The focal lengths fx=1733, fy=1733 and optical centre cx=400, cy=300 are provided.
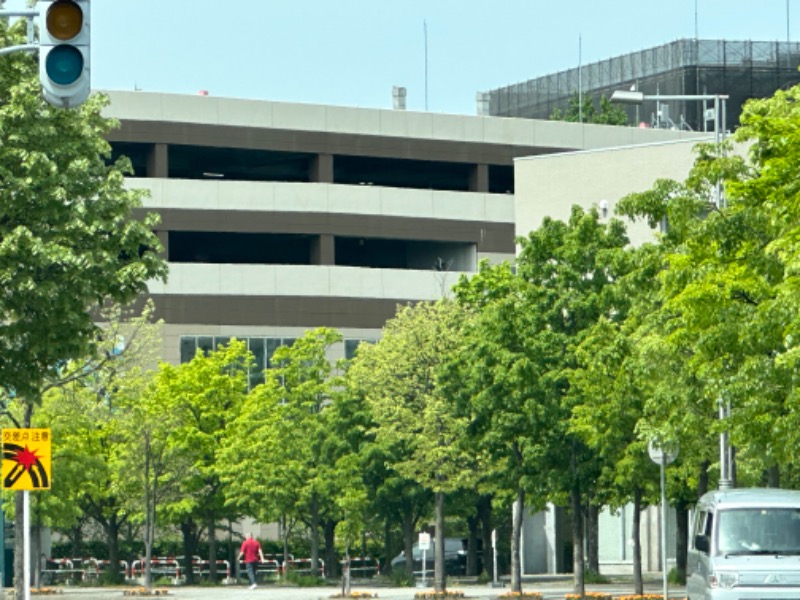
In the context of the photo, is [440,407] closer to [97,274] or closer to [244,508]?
[244,508]

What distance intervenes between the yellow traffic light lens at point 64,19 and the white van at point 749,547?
515 inches

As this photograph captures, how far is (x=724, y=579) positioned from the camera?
21.3 m

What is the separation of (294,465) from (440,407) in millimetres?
11495

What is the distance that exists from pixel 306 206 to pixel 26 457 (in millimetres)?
54234

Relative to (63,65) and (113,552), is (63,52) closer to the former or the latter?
(63,65)

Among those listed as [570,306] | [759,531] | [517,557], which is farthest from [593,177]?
[759,531]

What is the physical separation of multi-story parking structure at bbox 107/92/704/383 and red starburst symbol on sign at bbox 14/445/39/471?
1911 inches

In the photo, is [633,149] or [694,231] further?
[633,149]

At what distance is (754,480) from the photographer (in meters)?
39.8

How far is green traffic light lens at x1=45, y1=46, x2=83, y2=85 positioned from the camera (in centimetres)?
1073

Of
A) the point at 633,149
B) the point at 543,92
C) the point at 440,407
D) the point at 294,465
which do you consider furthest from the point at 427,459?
the point at 543,92

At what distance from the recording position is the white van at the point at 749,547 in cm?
2109

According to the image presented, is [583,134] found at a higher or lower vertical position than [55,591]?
higher

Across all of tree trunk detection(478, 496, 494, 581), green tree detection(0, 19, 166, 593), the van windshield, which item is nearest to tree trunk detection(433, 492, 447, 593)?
tree trunk detection(478, 496, 494, 581)
